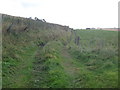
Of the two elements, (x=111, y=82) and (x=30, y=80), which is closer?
(x=111, y=82)

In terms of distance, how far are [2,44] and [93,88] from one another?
28.4ft

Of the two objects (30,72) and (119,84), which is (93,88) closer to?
(119,84)

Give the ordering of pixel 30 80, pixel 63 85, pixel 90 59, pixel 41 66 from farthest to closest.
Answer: pixel 90 59
pixel 41 66
pixel 30 80
pixel 63 85

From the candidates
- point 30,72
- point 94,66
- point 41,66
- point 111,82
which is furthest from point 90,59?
point 111,82

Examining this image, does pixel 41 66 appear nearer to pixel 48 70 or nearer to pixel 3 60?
pixel 48 70

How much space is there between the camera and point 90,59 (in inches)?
565

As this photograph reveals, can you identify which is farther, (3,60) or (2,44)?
(2,44)

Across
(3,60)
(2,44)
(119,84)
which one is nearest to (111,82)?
(119,84)

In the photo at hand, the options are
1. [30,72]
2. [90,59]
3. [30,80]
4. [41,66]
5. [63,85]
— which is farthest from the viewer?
[90,59]

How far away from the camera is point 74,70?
474 inches

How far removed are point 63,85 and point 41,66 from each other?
3554 millimetres

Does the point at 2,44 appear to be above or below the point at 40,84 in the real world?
above

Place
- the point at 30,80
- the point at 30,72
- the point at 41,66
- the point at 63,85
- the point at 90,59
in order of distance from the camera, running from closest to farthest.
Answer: the point at 63,85 < the point at 30,80 < the point at 30,72 < the point at 41,66 < the point at 90,59

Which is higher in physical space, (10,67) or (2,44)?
(2,44)
